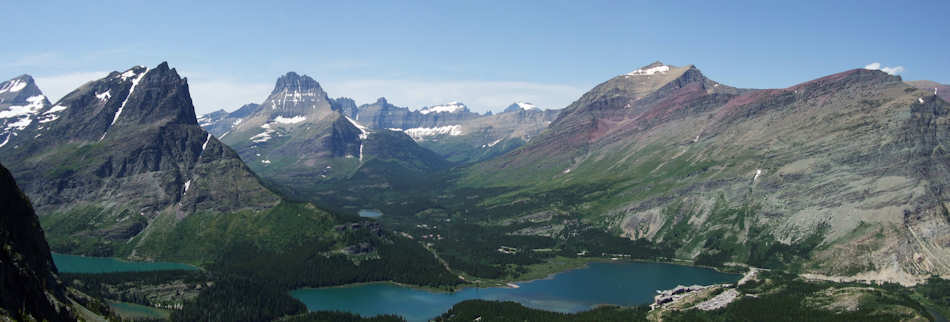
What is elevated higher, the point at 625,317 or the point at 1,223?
the point at 1,223

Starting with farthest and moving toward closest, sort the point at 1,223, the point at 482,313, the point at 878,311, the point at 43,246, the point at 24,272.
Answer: the point at 482,313
the point at 878,311
the point at 43,246
the point at 1,223
the point at 24,272

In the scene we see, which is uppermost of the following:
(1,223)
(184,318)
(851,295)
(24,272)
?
(1,223)

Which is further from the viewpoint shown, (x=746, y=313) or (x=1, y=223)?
(x=746, y=313)

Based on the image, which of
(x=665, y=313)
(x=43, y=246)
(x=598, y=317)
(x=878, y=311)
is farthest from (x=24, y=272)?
(x=878, y=311)

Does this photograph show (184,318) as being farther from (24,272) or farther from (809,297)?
(809,297)

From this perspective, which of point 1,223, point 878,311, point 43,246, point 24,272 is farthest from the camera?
point 878,311

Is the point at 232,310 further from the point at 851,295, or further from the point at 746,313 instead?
the point at 851,295
